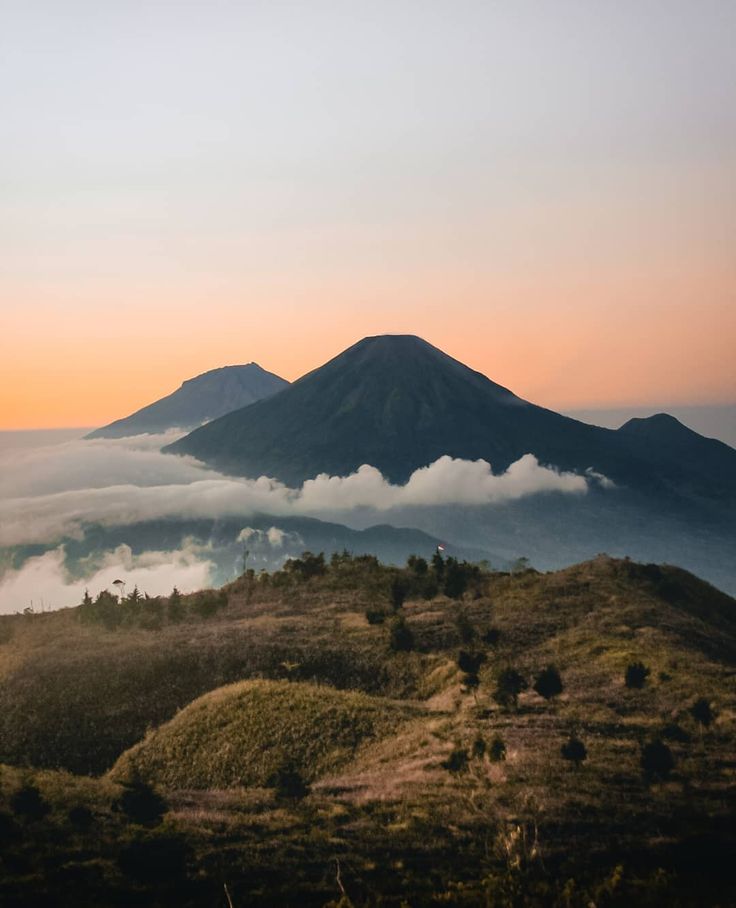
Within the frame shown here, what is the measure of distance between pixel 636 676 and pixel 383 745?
79.2ft

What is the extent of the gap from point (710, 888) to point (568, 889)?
25.0 feet

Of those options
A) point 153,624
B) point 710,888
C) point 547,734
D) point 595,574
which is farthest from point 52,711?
point 595,574

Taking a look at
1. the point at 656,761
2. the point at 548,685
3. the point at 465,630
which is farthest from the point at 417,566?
the point at 656,761

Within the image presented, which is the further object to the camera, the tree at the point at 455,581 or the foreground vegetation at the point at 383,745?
the tree at the point at 455,581

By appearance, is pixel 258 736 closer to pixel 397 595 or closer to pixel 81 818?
pixel 81 818

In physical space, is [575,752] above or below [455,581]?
below

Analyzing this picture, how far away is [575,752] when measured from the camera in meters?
52.6

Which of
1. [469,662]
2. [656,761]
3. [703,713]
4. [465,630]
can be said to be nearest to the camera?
[656,761]

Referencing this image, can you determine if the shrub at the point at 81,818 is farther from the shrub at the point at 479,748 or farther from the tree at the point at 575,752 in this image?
the tree at the point at 575,752

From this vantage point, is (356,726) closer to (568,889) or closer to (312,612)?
(568,889)

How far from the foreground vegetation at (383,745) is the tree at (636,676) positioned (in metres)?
0.27

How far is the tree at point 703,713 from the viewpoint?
58844 mm

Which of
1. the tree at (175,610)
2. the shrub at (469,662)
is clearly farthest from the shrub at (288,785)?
the tree at (175,610)

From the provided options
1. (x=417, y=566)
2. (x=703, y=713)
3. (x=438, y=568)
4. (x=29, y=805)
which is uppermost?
(x=438, y=568)
